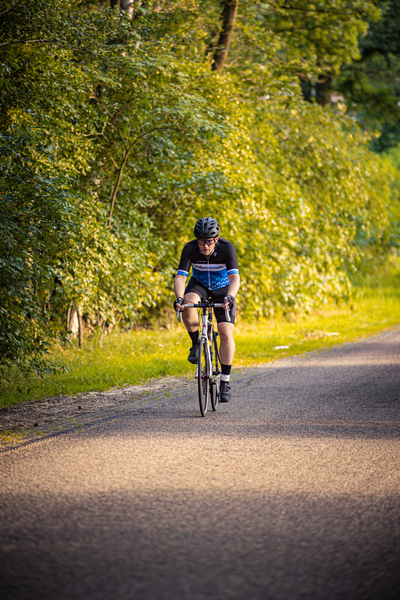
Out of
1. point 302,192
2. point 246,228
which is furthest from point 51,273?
point 302,192

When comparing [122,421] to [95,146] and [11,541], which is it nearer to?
[11,541]

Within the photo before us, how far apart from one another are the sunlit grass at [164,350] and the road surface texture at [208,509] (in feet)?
8.05

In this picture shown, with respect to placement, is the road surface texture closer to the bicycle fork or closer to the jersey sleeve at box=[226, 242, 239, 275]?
the bicycle fork

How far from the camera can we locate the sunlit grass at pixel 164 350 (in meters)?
9.80

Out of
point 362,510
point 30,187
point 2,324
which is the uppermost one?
point 30,187

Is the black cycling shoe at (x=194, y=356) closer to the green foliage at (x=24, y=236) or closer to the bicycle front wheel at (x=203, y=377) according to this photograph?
the bicycle front wheel at (x=203, y=377)

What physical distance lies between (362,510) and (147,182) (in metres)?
10.2

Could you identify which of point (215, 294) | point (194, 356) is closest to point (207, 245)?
point (215, 294)

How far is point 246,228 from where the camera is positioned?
16406 mm

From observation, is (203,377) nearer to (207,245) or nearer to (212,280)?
(212,280)

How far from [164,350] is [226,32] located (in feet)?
29.6

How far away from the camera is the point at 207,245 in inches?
319

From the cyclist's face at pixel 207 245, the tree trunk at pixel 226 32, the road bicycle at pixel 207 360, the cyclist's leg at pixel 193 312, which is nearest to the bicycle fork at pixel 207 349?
the road bicycle at pixel 207 360

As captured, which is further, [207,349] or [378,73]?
[378,73]
